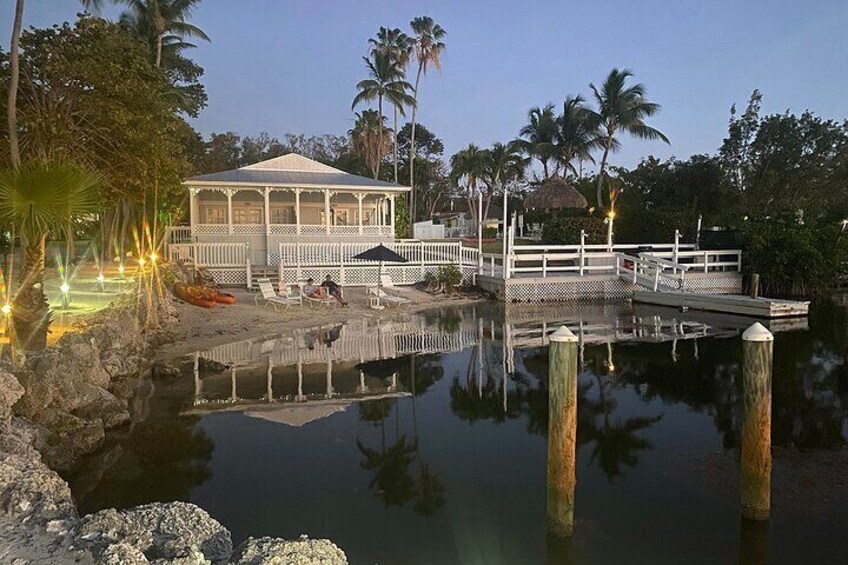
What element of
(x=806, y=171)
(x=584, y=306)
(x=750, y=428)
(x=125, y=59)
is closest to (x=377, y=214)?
(x=584, y=306)

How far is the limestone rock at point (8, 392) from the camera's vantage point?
21.8ft

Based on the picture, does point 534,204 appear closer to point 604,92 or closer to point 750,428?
point 604,92

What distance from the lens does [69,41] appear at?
559 inches

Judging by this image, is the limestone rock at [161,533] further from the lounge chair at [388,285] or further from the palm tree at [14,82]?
the lounge chair at [388,285]

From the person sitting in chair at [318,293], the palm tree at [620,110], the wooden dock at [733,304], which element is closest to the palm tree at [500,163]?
the palm tree at [620,110]

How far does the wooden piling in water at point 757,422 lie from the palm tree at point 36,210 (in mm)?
8771

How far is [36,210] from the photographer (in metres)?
8.46

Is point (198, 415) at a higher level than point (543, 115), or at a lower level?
lower

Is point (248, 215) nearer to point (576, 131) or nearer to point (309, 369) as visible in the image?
point (309, 369)

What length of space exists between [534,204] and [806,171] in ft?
56.1

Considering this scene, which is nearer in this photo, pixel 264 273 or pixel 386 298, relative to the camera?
pixel 386 298

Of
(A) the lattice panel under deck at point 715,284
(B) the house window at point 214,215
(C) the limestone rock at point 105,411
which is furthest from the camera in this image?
(B) the house window at point 214,215

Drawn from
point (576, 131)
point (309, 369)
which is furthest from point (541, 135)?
point (309, 369)

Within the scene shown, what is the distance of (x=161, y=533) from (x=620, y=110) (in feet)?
138
